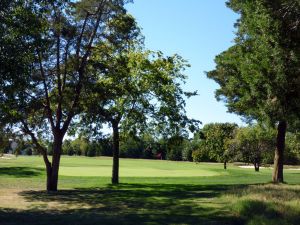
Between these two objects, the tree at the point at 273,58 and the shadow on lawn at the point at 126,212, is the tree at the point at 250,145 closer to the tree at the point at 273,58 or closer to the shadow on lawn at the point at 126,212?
the tree at the point at 273,58

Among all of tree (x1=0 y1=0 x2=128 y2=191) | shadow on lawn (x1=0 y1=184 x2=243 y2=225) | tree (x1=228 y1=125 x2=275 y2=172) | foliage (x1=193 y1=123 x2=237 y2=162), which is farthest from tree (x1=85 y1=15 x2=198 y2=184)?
foliage (x1=193 y1=123 x2=237 y2=162)

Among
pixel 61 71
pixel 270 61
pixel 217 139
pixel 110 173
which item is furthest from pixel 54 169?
pixel 217 139

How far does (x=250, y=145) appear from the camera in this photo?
6838cm

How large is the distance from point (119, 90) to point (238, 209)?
1321cm

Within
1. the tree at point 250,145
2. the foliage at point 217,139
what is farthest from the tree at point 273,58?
the foliage at point 217,139

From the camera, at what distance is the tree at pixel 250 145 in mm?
66062

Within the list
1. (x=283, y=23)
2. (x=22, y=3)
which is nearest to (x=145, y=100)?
(x=283, y=23)

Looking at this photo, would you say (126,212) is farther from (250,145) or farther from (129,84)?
(250,145)

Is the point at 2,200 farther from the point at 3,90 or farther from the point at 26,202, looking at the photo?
the point at 3,90

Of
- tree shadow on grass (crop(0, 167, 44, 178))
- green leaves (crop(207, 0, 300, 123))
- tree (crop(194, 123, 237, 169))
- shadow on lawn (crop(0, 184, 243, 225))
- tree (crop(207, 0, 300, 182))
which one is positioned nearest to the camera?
shadow on lawn (crop(0, 184, 243, 225))

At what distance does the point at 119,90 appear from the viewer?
25922 millimetres

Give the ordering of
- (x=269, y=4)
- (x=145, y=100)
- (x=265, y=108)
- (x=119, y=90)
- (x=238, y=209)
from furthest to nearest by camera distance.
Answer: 1. (x=145, y=100)
2. (x=119, y=90)
3. (x=265, y=108)
4. (x=269, y=4)
5. (x=238, y=209)

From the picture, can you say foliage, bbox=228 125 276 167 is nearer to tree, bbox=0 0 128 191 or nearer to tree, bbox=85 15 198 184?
tree, bbox=85 15 198 184

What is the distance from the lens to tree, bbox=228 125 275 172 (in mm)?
66062
